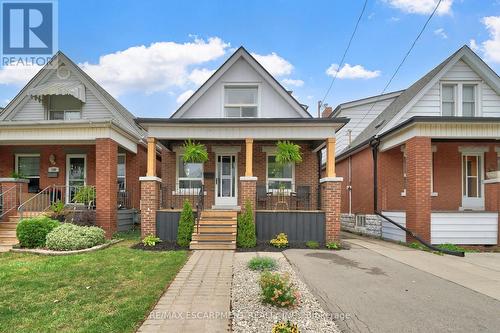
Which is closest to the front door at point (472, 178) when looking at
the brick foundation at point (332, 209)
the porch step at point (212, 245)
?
the brick foundation at point (332, 209)

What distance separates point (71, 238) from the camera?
9.44 metres

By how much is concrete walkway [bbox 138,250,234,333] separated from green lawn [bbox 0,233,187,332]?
200mm

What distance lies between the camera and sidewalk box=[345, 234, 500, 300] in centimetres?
650

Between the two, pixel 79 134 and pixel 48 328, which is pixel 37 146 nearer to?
pixel 79 134

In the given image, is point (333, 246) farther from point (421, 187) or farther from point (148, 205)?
point (148, 205)

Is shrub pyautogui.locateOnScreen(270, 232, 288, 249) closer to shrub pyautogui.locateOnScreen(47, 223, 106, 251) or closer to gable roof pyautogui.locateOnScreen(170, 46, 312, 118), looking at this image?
shrub pyautogui.locateOnScreen(47, 223, 106, 251)

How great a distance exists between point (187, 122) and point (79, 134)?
4.03 metres

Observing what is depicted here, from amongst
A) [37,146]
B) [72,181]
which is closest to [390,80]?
[72,181]

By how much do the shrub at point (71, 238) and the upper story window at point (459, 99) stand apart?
13.6 meters

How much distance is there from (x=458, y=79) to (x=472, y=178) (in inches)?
158

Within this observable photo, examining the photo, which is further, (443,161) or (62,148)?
(62,148)

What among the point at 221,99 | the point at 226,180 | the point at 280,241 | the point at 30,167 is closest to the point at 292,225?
the point at 280,241

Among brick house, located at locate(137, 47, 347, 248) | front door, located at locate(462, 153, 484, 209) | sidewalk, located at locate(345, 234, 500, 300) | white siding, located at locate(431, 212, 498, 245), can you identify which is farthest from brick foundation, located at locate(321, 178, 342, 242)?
front door, located at locate(462, 153, 484, 209)

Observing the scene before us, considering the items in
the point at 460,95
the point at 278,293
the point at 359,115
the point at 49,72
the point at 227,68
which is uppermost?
the point at 49,72
